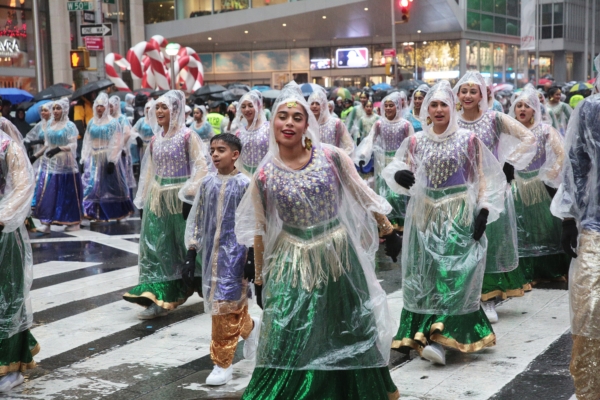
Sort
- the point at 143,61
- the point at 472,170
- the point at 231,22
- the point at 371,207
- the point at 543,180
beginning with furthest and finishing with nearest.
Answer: the point at 231,22
the point at 143,61
the point at 543,180
the point at 472,170
the point at 371,207

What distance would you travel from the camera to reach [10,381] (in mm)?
5887

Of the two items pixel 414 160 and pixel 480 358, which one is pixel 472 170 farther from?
pixel 480 358

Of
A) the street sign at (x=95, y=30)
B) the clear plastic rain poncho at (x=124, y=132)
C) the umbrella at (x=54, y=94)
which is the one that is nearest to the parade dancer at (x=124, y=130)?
the clear plastic rain poncho at (x=124, y=132)

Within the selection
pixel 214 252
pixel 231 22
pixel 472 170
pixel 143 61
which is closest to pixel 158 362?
pixel 214 252

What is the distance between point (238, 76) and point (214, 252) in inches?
1706

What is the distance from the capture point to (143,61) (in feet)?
101

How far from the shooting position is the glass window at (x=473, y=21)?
45.3 meters

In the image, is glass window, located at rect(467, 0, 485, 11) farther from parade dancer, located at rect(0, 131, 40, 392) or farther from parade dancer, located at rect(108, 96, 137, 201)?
parade dancer, located at rect(0, 131, 40, 392)

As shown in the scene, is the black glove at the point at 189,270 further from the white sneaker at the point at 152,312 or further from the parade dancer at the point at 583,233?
the parade dancer at the point at 583,233

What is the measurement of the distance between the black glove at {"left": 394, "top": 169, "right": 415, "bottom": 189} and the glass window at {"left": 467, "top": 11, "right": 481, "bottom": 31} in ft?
134

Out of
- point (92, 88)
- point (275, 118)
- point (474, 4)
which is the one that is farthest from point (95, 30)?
point (474, 4)

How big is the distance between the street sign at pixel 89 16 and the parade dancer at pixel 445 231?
13.5 meters

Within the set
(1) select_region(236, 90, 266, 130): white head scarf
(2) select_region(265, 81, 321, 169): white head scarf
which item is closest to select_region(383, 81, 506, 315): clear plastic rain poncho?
(2) select_region(265, 81, 321, 169): white head scarf

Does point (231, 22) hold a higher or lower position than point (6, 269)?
higher
